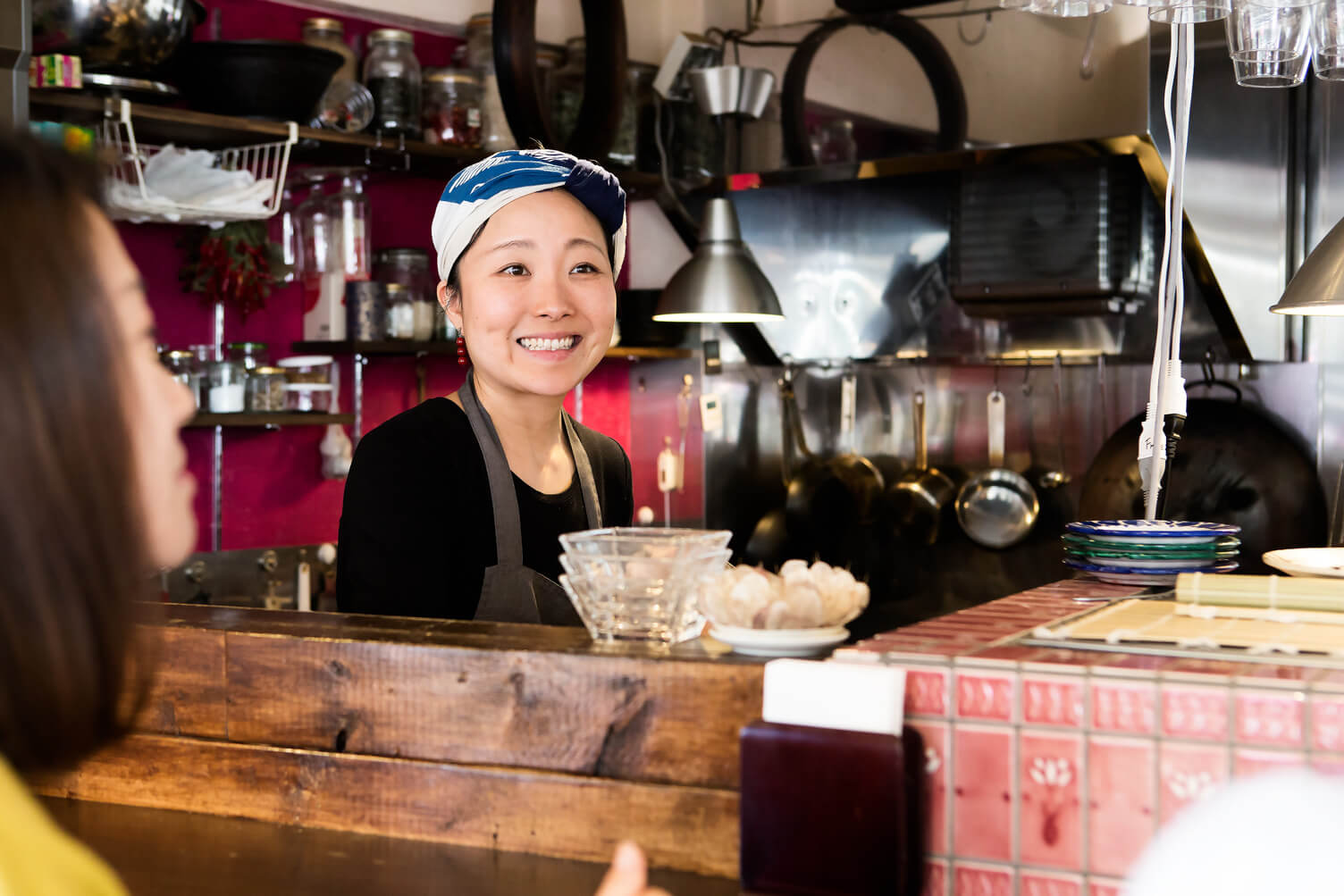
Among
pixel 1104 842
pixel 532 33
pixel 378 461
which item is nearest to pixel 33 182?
pixel 1104 842

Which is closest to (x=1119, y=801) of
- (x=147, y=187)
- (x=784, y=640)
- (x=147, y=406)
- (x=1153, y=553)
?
(x=784, y=640)

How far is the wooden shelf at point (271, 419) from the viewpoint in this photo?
3170 millimetres

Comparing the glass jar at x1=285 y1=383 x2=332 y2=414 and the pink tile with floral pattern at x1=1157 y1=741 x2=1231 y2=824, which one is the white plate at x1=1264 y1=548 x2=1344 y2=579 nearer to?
the pink tile with floral pattern at x1=1157 y1=741 x2=1231 y2=824

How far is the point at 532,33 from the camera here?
3338 mm

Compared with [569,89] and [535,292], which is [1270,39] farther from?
[569,89]

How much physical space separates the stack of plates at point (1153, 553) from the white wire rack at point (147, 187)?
1.99 m

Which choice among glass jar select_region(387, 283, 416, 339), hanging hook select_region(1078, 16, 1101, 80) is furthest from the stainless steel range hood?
glass jar select_region(387, 283, 416, 339)

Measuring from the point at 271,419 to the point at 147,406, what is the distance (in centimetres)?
261

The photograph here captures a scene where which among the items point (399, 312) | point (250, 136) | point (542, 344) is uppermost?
point (250, 136)

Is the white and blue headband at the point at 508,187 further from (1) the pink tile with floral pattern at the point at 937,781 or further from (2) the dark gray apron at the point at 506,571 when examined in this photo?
(1) the pink tile with floral pattern at the point at 937,781

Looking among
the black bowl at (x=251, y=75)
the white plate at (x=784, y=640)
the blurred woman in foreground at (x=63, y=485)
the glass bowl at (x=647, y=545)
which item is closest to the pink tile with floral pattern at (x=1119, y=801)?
the white plate at (x=784, y=640)

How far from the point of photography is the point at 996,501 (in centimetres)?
392

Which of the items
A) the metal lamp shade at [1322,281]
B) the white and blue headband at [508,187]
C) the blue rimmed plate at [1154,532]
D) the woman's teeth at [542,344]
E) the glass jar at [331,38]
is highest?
the glass jar at [331,38]

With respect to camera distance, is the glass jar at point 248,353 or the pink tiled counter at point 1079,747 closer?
the pink tiled counter at point 1079,747
